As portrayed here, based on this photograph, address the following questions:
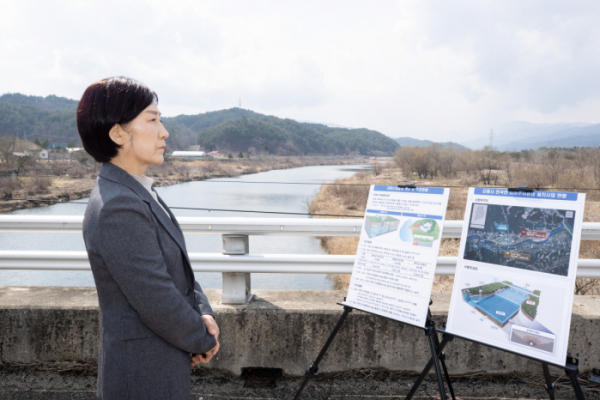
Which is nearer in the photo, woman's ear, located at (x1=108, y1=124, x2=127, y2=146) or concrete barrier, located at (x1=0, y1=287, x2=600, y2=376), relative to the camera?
woman's ear, located at (x1=108, y1=124, x2=127, y2=146)

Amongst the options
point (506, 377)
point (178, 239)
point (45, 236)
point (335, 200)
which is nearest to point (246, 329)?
point (178, 239)

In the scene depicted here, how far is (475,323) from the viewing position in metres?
1.93

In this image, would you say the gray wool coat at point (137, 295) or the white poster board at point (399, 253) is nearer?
the gray wool coat at point (137, 295)

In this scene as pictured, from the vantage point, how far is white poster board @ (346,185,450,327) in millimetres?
2082

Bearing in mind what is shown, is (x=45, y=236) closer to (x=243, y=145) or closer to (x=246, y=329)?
(x=246, y=329)

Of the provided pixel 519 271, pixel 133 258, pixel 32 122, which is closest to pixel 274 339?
pixel 519 271

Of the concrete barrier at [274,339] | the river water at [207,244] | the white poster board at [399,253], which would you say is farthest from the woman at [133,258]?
the river water at [207,244]

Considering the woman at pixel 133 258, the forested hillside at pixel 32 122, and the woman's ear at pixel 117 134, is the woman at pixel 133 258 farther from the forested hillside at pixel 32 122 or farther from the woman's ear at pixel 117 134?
the forested hillside at pixel 32 122

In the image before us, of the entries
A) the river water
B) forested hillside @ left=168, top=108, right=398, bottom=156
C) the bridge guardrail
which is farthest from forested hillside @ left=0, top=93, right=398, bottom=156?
the bridge guardrail

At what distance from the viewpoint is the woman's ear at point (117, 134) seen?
4.36 ft

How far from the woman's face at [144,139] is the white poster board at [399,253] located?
1.33 metres

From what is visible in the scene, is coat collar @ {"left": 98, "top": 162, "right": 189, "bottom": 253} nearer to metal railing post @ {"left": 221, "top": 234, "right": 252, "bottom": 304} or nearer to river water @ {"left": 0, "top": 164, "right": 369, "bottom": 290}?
metal railing post @ {"left": 221, "top": 234, "right": 252, "bottom": 304}

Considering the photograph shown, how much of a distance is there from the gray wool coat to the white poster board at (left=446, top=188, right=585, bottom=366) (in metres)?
1.31

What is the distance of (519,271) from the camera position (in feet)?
6.09
